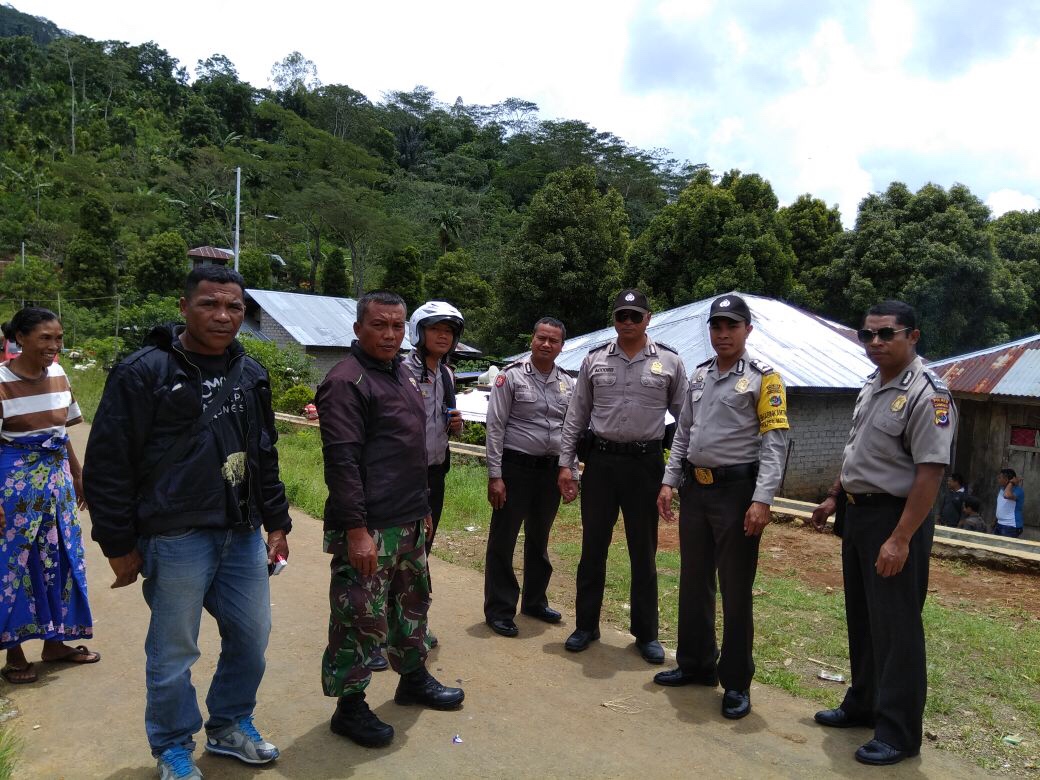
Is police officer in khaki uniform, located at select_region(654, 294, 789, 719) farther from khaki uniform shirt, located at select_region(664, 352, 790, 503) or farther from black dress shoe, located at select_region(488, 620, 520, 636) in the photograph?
black dress shoe, located at select_region(488, 620, 520, 636)

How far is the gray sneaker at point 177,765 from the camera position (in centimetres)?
269

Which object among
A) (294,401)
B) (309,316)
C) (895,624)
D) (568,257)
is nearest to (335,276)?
(309,316)

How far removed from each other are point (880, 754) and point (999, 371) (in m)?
9.60

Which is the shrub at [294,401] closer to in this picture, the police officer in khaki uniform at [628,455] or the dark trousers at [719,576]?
the police officer in khaki uniform at [628,455]

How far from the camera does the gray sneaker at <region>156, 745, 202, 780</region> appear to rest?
A: 269 centimetres

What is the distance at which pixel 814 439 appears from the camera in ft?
43.6

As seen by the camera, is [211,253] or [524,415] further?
[211,253]

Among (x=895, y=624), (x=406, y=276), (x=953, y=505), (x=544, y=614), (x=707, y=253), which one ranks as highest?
(x=406, y=276)

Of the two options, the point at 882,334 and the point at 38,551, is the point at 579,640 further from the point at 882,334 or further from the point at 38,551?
the point at 38,551

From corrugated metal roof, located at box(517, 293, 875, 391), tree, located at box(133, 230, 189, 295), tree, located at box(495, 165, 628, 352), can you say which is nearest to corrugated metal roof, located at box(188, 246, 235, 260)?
tree, located at box(133, 230, 189, 295)

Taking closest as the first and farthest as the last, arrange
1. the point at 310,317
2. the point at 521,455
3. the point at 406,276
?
the point at 521,455 < the point at 310,317 < the point at 406,276

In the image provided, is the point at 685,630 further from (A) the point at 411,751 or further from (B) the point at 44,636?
(B) the point at 44,636

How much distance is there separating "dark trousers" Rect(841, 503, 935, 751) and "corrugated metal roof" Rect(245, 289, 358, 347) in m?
24.0

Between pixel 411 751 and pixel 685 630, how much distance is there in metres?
1.56
